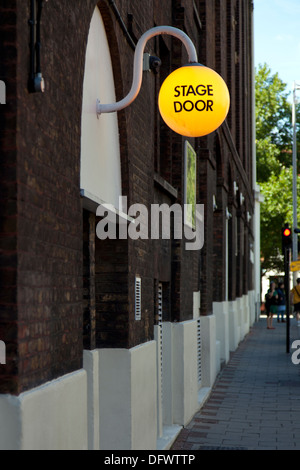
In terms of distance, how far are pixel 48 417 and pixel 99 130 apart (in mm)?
2844

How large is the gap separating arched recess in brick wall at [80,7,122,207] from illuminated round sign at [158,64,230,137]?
0.56 metres

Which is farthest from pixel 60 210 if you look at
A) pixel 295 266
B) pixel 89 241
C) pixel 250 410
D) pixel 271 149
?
pixel 271 149

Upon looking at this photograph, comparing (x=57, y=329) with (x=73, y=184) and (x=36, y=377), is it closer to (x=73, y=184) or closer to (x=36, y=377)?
(x=36, y=377)

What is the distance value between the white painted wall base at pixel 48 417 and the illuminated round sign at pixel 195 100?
228 cm

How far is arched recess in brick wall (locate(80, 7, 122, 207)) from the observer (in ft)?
19.9

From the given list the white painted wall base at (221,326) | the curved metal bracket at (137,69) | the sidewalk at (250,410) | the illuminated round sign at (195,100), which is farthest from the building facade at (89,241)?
the white painted wall base at (221,326)

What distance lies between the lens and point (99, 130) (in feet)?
21.4

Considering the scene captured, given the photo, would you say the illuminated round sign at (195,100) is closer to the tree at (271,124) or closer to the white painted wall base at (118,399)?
the white painted wall base at (118,399)

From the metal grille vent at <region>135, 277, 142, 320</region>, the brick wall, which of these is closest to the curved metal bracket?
the brick wall

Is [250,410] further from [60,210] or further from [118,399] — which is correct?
[60,210]

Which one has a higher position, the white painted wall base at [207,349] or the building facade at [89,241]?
the building facade at [89,241]

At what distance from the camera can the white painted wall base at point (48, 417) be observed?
156 inches

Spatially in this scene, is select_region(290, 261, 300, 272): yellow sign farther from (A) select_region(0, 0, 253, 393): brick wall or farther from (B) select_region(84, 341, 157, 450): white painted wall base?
(B) select_region(84, 341, 157, 450): white painted wall base

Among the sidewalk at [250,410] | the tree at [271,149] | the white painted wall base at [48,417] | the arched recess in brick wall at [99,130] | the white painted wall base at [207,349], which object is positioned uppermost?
the tree at [271,149]
